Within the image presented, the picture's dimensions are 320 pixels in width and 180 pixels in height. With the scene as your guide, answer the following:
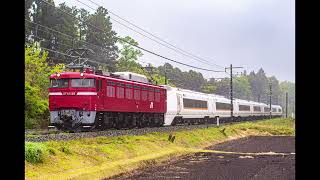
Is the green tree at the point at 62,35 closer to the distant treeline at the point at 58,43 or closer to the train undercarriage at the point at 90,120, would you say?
the distant treeline at the point at 58,43

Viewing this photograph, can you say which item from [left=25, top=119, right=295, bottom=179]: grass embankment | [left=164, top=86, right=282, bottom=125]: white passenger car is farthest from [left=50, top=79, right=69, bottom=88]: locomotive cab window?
[left=164, top=86, right=282, bottom=125]: white passenger car

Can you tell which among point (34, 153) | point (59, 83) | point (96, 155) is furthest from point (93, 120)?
point (34, 153)

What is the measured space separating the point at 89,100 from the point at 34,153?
494 inches

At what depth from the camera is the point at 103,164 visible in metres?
17.8

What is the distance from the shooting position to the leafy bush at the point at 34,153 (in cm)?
1503

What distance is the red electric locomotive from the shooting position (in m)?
27.5

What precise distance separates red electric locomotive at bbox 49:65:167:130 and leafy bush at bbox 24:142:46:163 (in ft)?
37.8

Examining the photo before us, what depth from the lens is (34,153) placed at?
1520 centimetres

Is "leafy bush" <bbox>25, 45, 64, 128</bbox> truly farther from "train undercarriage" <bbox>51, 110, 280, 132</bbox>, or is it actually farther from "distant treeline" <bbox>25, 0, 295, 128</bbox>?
"train undercarriage" <bbox>51, 110, 280, 132</bbox>

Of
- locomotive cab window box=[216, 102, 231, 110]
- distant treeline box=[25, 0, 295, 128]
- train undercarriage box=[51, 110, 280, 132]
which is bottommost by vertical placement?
train undercarriage box=[51, 110, 280, 132]

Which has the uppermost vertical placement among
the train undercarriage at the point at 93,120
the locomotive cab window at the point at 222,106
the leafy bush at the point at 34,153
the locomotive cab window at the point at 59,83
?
the locomotive cab window at the point at 59,83

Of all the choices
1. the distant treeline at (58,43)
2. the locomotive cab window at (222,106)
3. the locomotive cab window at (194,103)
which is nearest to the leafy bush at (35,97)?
the distant treeline at (58,43)

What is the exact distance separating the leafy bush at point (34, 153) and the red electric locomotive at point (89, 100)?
1152 centimetres

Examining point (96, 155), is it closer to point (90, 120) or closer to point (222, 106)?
point (90, 120)
